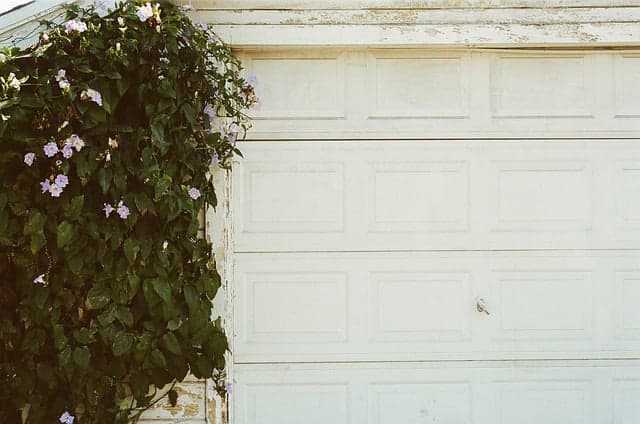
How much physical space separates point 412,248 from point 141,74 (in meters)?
1.45

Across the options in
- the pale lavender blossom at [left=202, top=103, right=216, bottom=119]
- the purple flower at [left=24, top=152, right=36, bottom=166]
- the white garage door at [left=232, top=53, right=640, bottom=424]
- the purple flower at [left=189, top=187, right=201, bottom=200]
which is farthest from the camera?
the white garage door at [left=232, top=53, right=640, bottom=424]

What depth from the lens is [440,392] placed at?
11.6 feet

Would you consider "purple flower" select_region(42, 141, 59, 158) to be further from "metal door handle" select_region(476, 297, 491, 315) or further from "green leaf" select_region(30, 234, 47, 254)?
"metal door handle" select_region(476, 297, 491, 315)

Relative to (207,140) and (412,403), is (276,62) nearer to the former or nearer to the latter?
(207,140)

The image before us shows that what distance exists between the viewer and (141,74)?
10.2ft

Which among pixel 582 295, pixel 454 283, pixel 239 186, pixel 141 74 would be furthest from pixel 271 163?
pixel 582 295

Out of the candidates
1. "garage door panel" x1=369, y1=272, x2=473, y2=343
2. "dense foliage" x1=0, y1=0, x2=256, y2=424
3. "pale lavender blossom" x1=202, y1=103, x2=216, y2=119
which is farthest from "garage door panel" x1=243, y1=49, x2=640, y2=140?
"garage door panel" x1=369, y1=272, x2=473, y2=343

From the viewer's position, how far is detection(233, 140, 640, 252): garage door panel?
3.54 metres

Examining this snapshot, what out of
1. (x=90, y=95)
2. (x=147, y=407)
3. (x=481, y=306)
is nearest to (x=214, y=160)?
(x=90, y=95)

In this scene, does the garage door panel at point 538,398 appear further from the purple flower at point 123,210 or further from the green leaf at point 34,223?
the green leaf at point 34,223

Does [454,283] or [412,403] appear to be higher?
[454,283]

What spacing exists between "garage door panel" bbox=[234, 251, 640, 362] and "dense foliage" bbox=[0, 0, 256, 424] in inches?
16.8

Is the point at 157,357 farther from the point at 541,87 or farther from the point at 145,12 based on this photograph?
the point at 541,87

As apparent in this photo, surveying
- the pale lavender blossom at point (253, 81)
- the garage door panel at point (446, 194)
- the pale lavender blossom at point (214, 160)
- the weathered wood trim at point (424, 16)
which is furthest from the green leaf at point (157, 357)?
the weathered wood trim at point (424, 16)
